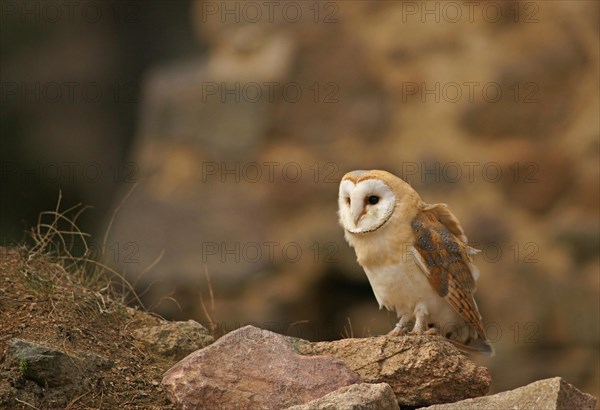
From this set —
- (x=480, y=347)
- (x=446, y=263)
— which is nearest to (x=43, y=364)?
(x=446, y=263)

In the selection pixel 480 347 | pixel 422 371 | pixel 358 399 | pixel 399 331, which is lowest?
pixel 480 347

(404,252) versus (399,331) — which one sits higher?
(404,252)

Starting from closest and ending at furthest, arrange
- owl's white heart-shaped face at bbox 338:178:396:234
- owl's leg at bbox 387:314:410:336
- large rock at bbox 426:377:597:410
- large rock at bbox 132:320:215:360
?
large rock at bbox 426:377:597:410, large rock at bbox 132:320:215:360, owl's white heart-shaped face at bbox 338:178:396:234, owl's leg at bbox 387:314:410:336

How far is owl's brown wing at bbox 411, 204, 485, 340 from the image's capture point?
4.96 metres

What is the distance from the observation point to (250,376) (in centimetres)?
433

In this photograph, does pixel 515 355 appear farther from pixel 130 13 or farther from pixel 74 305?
pixel 130 13

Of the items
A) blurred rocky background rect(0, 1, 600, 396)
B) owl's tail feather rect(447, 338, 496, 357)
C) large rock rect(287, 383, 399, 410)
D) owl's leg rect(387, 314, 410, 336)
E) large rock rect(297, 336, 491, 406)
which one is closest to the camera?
large rock rect(287, 383, 399, 410)

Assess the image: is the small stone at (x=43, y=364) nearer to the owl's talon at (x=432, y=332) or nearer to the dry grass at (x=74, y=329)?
the dry grass at (x=74, y=329)

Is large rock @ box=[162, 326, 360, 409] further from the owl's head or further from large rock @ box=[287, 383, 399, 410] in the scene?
the owl's head

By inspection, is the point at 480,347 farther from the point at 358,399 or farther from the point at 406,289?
the point at 358,399

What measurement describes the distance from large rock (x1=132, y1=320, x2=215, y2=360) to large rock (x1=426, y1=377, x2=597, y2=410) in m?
1.24

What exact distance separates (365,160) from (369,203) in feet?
7.22

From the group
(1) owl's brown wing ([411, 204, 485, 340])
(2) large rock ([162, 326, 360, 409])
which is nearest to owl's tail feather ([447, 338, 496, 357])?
(1) owl's brown wing ([411, 204, 485, 340])

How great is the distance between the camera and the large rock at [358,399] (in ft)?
12.7
